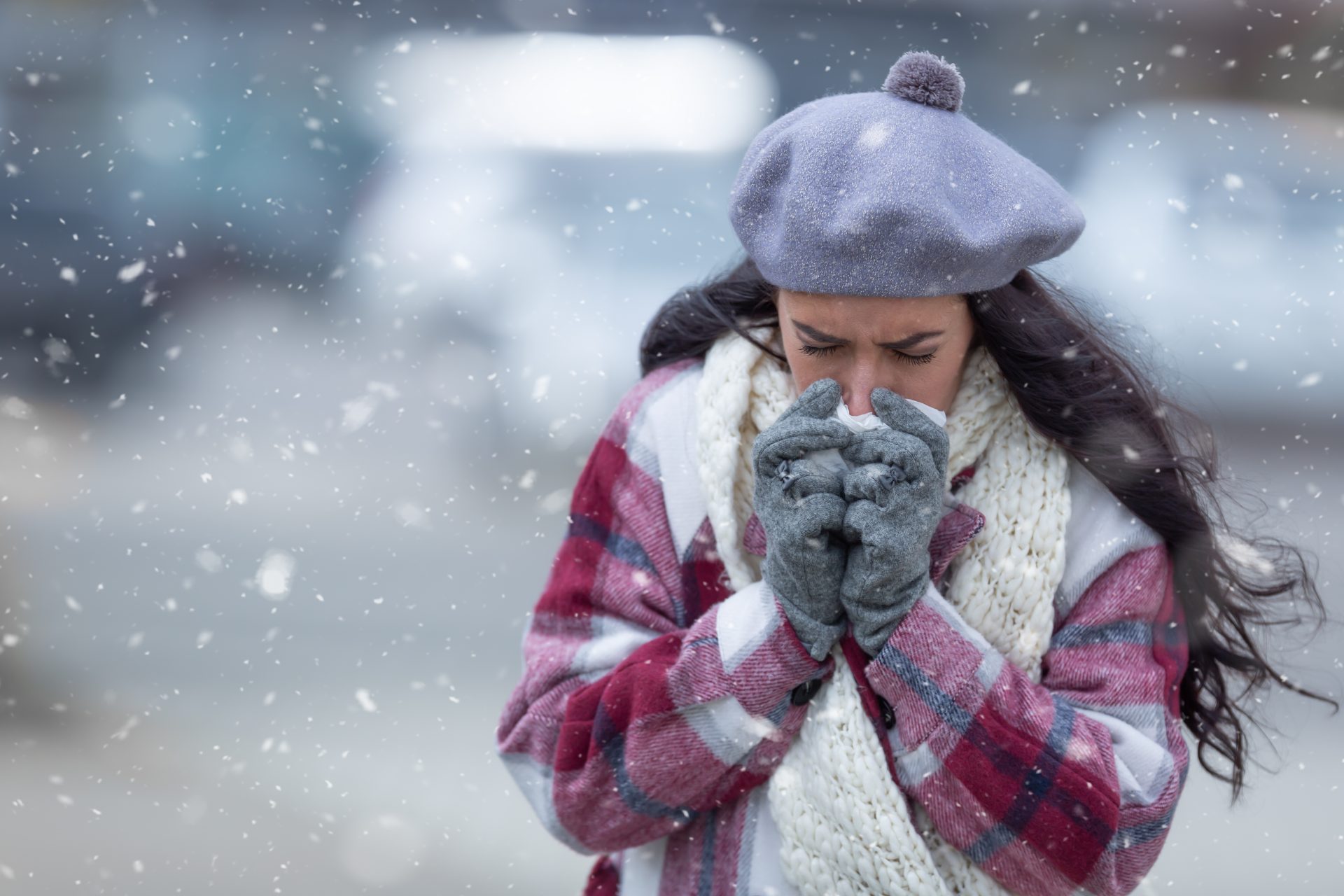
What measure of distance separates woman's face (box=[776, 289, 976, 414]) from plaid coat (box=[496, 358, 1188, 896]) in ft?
0.53

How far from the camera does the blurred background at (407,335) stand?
3123 mm

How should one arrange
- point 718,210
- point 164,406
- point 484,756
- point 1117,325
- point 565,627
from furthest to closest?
point 164,406
point 718,210
point 484,756
point 1117,325
point 565,627

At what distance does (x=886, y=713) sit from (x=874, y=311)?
45 cm

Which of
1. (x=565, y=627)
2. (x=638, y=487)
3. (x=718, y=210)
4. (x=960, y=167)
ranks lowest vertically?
(x=565, y=627)

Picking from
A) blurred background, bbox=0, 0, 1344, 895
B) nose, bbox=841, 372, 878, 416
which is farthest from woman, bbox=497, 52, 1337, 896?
blurred background, bbox=0, 0, 1344, 895

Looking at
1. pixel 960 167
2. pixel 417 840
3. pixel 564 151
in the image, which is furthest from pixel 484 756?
pixel 564 151

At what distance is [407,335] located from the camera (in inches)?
233

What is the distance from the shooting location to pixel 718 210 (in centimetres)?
479

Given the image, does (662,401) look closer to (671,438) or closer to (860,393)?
(671,438)

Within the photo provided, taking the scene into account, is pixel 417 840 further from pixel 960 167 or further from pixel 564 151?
pixel 564 151

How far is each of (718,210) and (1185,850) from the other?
2.86 meters

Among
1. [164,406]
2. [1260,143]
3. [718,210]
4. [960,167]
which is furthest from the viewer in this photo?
[164,406]

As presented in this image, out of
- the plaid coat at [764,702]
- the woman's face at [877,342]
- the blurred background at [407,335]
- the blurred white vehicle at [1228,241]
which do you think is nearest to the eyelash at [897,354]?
the woman's face at [877,342]

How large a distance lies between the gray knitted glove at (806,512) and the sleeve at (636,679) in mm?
30
